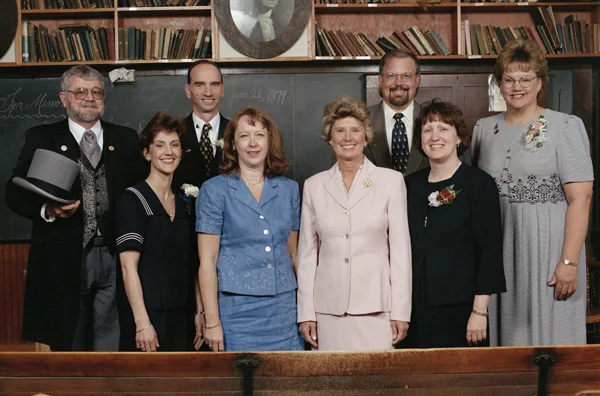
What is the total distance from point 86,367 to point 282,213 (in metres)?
0.95

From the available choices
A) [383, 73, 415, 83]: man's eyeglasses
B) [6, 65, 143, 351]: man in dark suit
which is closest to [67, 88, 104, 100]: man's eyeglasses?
[6, 65, 143, 351]: man in dark suit

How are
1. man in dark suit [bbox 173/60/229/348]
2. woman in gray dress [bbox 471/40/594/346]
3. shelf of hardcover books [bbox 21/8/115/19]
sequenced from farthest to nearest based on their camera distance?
shelf of hardcover books [bbox 21/8/115/19], man in dark suit [bbox 173/60/229/348], woman in gray dress [bbox 471/40/594/346]

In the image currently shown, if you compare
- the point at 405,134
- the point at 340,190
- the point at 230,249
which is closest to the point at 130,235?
the point at 230,249

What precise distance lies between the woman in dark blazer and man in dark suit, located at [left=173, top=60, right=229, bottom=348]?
3.56 feet

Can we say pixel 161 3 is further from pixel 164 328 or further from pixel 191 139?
pixel 164 328

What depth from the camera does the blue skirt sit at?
2412 millimetres

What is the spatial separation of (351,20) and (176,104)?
162 centimetres

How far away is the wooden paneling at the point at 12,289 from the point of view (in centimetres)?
497

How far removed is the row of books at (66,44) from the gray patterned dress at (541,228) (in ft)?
11.4

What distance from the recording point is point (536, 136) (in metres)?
2.62

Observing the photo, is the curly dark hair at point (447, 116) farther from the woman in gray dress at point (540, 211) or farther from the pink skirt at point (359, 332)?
the pink skirt at point (359, 332)

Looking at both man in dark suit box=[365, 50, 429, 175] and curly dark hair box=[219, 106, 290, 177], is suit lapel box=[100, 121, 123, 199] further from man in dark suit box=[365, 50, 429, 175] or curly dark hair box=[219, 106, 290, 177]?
man in dark suit box=[365, 50, 429, 175]

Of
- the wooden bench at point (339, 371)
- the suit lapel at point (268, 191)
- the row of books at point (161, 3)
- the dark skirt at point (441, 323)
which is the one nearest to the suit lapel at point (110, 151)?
the suit lapel at point (268, 191)

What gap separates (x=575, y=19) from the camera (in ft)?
16.6
